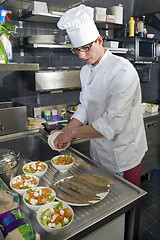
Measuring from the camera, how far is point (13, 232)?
0.74 metres

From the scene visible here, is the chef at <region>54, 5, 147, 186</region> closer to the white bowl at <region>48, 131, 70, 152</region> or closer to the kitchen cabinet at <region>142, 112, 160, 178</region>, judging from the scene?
the white bowl at <region>48, 131, 70, 152</region>

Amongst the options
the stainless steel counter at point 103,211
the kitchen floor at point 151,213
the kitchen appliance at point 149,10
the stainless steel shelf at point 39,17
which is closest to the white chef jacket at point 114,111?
the stainless steel counter at point 103,211

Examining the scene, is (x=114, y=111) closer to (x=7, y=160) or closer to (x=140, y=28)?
(x=7, y=160)

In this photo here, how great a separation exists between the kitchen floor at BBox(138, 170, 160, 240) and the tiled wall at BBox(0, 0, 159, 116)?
1663 millimetres

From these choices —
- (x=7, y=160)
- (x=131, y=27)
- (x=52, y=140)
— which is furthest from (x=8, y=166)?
(x=131, y=27)

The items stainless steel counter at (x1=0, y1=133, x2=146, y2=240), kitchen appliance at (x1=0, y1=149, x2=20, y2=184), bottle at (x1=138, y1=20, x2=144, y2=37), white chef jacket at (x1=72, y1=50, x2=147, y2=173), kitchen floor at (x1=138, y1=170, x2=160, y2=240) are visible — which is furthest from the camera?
bottle at (x1=138, y1=20, x2=144, y2=37)

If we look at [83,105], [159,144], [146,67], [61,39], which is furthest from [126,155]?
[146,67]

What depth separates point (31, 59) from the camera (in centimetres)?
292

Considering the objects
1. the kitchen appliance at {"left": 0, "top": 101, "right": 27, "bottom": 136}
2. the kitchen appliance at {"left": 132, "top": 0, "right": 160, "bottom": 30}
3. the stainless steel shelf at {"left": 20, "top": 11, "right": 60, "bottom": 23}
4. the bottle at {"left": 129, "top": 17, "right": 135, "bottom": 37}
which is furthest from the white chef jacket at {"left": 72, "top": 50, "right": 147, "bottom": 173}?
the kitchen appliance at {"left": 132, "top": 0, "right": 160, "bottom": 30}

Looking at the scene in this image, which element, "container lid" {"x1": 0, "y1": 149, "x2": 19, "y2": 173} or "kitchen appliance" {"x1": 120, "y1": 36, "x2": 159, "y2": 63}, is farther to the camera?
"kitchen appliance" {"x1": 120, "y1": 36, "x2": 159, "y2": 63}

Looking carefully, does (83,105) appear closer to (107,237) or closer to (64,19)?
(64,19)

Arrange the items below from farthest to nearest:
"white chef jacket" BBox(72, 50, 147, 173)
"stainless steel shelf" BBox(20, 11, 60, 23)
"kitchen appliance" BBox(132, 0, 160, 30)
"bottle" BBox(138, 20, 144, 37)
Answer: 1. "bottle" BBox(138, 20, 144, 37)
2. "kitchen appliance" BBox(132, 0, 160, 30)
3. "stainless steel shelf" BBox(20, 11, 60, 23)
4. "white chef jacket" BBox(72, 50, 147, 173)

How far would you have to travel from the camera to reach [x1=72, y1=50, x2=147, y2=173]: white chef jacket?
1.47m

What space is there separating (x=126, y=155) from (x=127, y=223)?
0.60m
